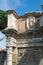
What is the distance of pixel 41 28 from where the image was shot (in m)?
11.4

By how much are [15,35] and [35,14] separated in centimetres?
170

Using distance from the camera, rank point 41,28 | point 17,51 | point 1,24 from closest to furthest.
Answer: point 41,28
point 17,51
point 1,24

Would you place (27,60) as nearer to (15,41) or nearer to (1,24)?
(15,41)

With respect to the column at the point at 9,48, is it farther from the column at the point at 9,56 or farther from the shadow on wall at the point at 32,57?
the shadow on wall at the point at 32,57

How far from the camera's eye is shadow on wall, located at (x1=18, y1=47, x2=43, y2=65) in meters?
11.7

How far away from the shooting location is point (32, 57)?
11789 millimetres

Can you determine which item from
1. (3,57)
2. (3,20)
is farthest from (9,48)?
(3,20)

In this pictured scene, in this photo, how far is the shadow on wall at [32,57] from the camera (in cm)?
1168

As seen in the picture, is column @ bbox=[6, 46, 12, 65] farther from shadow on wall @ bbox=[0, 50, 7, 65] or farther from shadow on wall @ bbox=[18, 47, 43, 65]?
shadow on wall @ bbox=[0, 50, 7, 65]

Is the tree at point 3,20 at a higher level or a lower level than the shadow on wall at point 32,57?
higher

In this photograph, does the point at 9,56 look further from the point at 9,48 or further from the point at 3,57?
the point at 3,57

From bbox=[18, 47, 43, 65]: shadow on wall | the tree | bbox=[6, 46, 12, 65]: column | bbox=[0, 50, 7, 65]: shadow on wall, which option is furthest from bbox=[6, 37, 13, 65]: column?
the tree

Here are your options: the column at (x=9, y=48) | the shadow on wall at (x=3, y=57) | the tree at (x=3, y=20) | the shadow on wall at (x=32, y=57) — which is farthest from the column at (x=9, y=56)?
the tree at (x=3, y=20)

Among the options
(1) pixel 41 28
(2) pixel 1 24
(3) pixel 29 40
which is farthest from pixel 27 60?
(2) pixel 1 24
